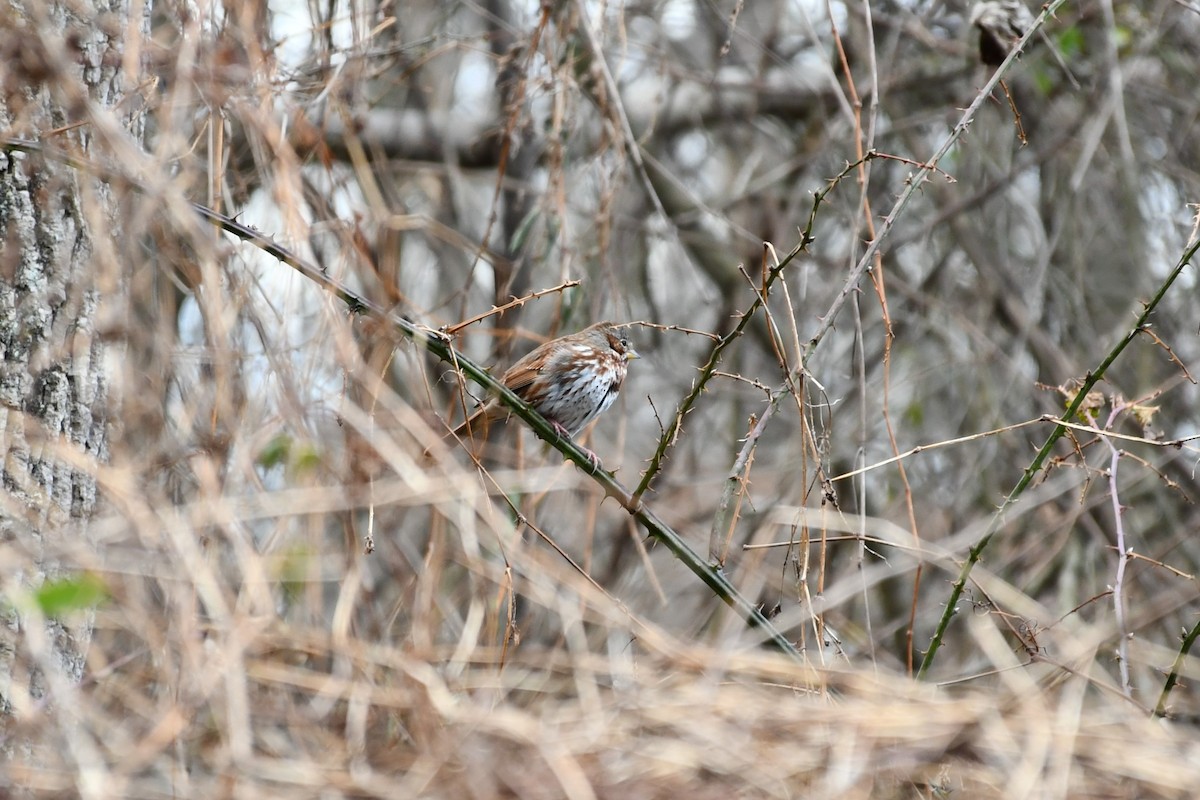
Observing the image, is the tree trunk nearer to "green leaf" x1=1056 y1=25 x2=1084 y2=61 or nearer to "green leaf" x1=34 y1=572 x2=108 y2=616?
"green leaf" x1=34 y1=572 x2=108 y2=616

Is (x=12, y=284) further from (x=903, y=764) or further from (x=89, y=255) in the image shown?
(x=903, y=764)

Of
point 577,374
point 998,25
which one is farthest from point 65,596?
point 577,374

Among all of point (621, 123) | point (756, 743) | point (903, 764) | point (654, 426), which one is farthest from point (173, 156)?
point (654, 426)

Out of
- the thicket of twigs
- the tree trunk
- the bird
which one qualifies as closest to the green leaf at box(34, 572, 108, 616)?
the thicket of twigs

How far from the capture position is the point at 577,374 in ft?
16.5

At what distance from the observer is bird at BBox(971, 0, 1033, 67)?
3854mm

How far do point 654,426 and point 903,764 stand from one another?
5.94 m

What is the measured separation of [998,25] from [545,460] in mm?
2511

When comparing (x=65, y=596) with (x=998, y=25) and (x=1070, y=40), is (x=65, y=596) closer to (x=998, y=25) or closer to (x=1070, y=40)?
(x=998, y=25)

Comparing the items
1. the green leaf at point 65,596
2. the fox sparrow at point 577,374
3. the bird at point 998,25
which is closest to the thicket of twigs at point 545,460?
the green leaf at point 65,596

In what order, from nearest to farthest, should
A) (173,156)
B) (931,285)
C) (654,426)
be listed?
(173,156)
(931,285)
(654,426)

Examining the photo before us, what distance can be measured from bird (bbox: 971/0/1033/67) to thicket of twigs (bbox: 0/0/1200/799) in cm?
44

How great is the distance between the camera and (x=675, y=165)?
22.5 ft

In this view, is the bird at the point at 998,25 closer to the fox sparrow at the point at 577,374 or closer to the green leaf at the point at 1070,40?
the green leaf at the point at 1070,40
